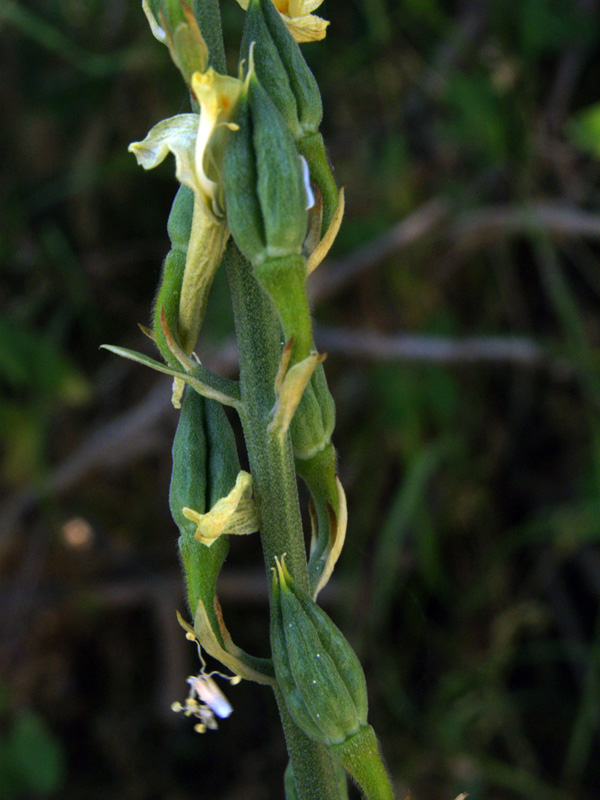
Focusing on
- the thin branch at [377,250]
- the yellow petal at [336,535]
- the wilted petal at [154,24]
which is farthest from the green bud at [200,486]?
the thin branch at [377,250]

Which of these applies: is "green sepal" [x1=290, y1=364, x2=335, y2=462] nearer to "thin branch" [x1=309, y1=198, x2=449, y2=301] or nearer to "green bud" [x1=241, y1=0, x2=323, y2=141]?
"green bud" [x1=241, y1=0, x2=323, y2=141]

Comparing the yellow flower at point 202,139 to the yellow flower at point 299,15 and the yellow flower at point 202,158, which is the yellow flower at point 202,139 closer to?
the yellow flower at point 202,158

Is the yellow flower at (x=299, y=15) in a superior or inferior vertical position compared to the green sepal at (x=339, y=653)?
superior

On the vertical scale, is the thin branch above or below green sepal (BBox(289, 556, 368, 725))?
below

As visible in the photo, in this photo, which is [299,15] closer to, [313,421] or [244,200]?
[244,200]

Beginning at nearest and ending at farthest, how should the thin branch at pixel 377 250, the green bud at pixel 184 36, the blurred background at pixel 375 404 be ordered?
the green bud at pixel 184 36
the blurred background at pixel 375 404
the thin branch at pixel 377 250

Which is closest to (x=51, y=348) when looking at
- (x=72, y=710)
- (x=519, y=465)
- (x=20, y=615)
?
(x=20, y=615)

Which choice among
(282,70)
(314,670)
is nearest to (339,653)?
(314,670)

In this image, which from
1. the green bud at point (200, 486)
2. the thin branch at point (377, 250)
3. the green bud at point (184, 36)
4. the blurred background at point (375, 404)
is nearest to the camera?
the green bud at point (184, 36)

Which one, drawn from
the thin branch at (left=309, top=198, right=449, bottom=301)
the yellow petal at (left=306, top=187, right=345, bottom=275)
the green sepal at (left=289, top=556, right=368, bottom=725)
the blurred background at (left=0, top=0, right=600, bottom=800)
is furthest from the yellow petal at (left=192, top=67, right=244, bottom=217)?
the thin branch at (left=309, top=198, right=449, bottom=301)
